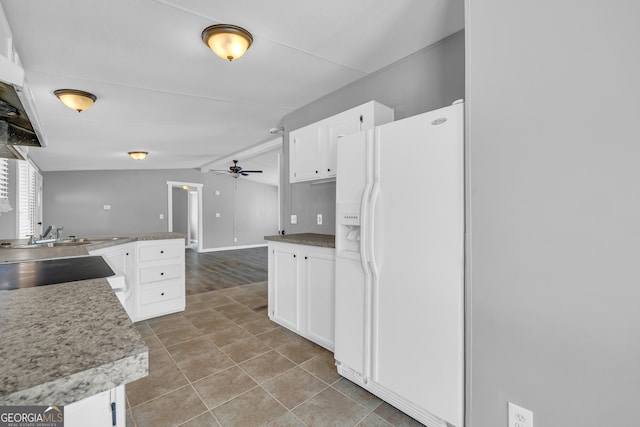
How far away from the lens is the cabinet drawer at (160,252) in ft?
10.1

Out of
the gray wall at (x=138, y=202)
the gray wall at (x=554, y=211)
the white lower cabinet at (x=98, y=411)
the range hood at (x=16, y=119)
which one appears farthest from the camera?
the gray wall at (x=138, y=202)

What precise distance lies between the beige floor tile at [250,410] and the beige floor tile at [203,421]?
0.03 metres

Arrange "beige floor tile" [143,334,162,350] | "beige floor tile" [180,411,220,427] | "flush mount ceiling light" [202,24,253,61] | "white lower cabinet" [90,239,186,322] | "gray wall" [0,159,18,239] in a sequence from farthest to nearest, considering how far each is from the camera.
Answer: "gray wall" [0,159,18,239]
"white lower cabinet" [90,239,186,322]
"beige floor tile" [143,334,162,350]
"flush mount ceiling light" [202,24,253,61]
"beige floor tile" [180,411,220,427]

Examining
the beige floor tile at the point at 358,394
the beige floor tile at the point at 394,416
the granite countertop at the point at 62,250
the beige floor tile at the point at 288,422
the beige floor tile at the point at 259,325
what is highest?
the granite countertop at the point at 62,250

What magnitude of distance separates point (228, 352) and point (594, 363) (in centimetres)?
233

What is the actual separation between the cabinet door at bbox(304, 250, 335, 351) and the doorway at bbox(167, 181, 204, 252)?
21.7 feet

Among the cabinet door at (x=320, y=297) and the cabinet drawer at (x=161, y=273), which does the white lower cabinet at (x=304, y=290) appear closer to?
the cabinet door at (x=320, y=297)

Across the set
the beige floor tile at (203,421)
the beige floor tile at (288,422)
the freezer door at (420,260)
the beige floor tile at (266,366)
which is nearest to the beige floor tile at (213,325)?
the beige floor tile at (266,366)

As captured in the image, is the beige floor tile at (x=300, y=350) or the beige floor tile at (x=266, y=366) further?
the beige floor tile at (x=300, y=350)

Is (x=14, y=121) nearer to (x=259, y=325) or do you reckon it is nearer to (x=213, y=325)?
(x=213, y=325)

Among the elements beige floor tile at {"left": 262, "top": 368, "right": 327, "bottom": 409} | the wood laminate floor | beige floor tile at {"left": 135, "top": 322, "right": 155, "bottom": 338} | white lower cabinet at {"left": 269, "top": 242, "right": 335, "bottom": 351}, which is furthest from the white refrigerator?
the wood laminate floor

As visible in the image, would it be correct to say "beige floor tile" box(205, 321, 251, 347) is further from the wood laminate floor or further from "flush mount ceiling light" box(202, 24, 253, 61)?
"flush mount ceiling light" box(202, 24, 253, 61)

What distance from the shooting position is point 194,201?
9039 millimetres

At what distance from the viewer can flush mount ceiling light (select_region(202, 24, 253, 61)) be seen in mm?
1897
